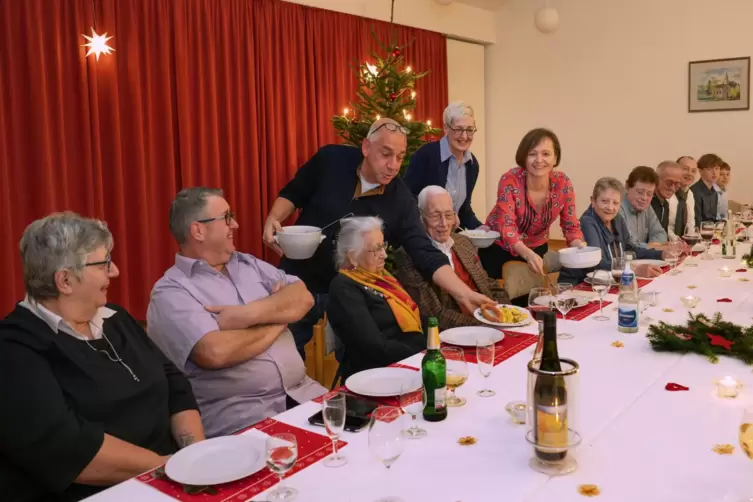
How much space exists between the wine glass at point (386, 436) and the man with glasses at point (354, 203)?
1.52 metres

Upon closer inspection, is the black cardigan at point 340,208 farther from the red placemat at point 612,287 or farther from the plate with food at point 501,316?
the red placemat at point 612,287

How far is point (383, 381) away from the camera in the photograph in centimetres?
184

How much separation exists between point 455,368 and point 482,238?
1.80 metres

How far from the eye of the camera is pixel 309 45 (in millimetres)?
6281

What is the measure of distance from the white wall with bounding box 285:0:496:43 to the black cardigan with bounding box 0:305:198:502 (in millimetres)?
4960

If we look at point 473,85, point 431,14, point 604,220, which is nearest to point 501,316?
point 604,220

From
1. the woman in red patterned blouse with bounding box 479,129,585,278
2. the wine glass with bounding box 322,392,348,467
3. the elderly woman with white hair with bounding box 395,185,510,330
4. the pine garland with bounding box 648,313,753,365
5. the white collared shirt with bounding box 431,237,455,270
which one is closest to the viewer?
the wine glass with bounding box 322,392,348,467

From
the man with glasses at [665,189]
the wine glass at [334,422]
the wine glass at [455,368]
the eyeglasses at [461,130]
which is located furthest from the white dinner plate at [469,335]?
the man with glasses at [665,189]

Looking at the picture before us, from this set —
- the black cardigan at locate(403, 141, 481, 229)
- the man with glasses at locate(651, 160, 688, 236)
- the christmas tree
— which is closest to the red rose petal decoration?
the black cardigan at locate(403, 141, 481, 229)

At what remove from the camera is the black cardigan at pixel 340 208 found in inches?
121

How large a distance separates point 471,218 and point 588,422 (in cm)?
272

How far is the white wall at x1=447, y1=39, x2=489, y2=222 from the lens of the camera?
27.1 ft

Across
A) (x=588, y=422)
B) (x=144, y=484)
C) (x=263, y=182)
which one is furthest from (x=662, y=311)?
(x=263, y=182)

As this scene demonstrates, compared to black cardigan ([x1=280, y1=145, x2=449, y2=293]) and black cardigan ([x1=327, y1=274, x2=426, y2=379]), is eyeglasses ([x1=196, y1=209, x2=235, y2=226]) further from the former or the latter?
black cardigan ([x1=280, y1=145, x2=449, y2=293])
